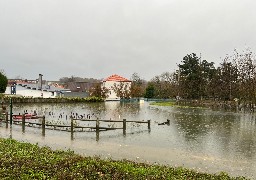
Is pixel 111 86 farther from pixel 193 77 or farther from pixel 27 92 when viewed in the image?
pixel 193 77

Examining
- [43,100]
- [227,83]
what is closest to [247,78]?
[227,83]

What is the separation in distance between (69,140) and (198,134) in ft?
30.8

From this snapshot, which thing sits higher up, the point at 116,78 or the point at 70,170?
the point at 116,78

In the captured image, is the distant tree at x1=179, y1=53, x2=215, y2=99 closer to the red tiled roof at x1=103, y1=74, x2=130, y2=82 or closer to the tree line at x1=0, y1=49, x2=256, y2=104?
the tree line at x1=0, y1=49, x2=256, y2=104

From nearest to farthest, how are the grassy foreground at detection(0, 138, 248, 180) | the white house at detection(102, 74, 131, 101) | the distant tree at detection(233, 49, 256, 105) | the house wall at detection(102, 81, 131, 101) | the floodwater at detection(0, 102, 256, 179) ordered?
the grassy foreground at detection(0, 138, 248, 180), the floodwater at detection(0, 102, 256, 179), the distant tree at detection(233, 49, 256, 105), the house wall at detection(102, 81, 131, 101), the white house at detection(102, 74, 131, 101)

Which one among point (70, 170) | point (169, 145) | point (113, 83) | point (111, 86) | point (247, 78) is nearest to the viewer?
point (70, 170)

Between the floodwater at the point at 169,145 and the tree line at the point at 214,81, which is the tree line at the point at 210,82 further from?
the floodwater at the point at 169,145

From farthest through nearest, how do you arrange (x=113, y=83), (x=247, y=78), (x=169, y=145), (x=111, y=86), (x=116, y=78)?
1. (x=116, y=78)
2. (x=113, y=83)
3. (x=111, y=86)
4. (x=247, y=78)
5. (x=169, y=145)

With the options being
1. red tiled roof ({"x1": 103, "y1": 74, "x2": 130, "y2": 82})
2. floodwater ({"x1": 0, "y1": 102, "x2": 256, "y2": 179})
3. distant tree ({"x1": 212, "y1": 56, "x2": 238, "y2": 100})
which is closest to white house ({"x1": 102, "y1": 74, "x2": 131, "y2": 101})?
red tiled roof ({"x1": 103, "y1": 74, "x2": 130, "y2": 82})

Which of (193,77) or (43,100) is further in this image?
(193,77)

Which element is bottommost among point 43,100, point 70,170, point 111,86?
point 70,170

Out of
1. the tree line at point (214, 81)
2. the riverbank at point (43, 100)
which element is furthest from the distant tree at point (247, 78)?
the riverbank at point (43, 100)

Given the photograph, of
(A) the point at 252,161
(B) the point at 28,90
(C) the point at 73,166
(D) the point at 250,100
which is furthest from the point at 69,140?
(B) the point at 28,90

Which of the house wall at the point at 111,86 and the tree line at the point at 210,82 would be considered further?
the house wall at the point at 111,86
